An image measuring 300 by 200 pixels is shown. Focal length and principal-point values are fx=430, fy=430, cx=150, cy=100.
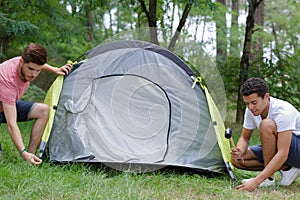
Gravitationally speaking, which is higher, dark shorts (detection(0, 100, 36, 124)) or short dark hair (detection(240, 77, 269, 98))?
short dark hair (detection(240, 77, 269, 98))

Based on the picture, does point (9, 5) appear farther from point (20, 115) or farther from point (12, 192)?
point (12, 192)

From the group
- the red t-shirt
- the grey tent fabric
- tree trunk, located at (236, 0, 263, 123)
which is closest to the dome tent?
the grey tent fabric

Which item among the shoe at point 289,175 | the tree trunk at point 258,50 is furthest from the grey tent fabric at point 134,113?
the tree trunk at point 258,50

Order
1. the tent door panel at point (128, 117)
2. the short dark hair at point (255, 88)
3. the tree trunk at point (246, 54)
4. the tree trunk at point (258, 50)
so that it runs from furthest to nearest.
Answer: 1. the tree trunk at point (258, 50)
2. the tree trunk at point (246, 54)
3. the tent door panel at point (128, 117)
4. the short dark hair at point (255, 88)

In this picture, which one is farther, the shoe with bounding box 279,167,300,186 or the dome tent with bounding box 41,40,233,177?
the dome tent with bounding box 41,40,233,177

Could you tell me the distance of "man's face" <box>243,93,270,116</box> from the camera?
8.63 feet

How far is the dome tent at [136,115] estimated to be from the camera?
312 cm

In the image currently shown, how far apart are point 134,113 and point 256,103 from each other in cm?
116

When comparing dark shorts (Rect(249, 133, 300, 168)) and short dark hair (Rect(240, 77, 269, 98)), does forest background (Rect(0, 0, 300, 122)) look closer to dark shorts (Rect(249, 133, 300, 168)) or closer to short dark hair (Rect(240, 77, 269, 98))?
short dark hair (Rect(240, 77, 269, 98))

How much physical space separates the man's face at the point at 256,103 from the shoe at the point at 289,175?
1.65 ft

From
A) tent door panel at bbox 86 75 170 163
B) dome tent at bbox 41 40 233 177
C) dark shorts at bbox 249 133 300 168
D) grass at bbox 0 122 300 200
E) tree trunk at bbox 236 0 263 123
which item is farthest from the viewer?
tree trunk at bbox 236 0 263 123

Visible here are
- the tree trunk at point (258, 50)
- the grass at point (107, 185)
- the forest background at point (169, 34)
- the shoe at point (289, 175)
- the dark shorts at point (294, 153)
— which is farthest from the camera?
the tree trunk at point (258, 50)

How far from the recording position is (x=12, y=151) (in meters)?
3.50

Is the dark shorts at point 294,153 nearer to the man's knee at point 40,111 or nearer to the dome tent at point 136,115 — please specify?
the dome tent at point 136,115
